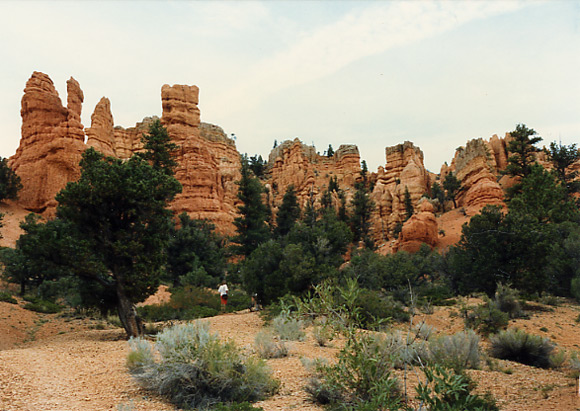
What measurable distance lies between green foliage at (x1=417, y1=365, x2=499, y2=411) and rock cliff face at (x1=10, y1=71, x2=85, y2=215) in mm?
48043

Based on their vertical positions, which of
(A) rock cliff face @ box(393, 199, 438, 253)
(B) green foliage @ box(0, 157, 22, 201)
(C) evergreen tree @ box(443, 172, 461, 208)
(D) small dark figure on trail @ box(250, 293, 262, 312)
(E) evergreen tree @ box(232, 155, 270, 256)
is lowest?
(D) small dark figure on trail @ box(250, 293, 262, 312)

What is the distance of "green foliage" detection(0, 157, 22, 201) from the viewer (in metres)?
41.5

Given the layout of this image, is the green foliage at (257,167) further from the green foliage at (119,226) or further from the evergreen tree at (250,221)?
the green foliage at (119,226)

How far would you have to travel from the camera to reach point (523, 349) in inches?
388

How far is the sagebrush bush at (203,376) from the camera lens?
5746 millimetres

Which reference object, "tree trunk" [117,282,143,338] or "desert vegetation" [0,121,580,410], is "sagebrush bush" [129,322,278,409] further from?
"tree trunk" [117,282,143,338]

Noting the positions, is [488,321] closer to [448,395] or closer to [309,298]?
[448,395]

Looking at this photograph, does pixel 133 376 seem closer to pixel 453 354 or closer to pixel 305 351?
pixel 305 351

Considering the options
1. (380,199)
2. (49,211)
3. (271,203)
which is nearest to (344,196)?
(380,199)

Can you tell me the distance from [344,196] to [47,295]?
173 feet

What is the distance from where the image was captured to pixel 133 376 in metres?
6.40

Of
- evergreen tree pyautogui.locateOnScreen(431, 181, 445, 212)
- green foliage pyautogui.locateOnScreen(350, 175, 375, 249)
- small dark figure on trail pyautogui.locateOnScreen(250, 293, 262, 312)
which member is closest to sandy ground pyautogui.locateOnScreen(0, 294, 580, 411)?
small dark figure on trail pyautogui.locateOnScreen(250, 293, 262, 312)

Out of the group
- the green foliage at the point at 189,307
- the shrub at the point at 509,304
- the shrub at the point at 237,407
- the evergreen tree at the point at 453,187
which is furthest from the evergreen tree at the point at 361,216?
the shrub at the point at 237,407

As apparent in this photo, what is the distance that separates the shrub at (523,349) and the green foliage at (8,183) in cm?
4883
